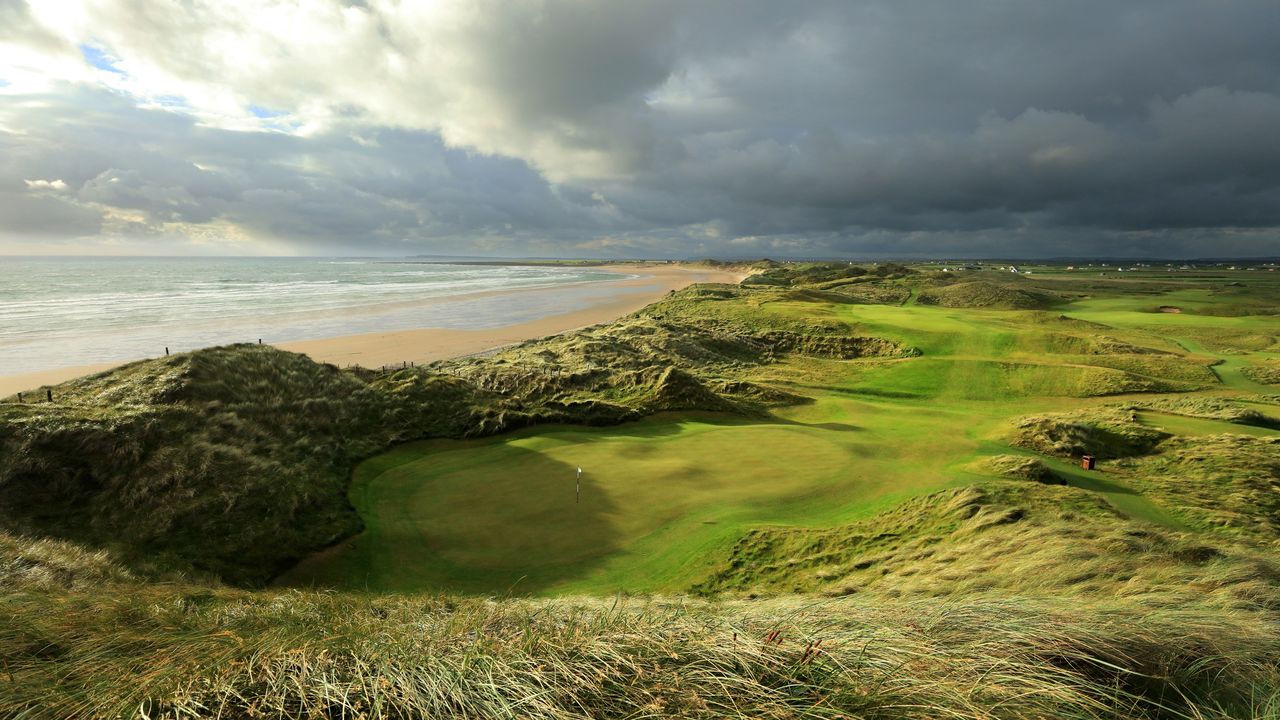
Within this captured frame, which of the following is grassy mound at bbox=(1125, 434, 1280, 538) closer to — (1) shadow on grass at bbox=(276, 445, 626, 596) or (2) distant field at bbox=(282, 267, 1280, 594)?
(2) distant field at bbox=(282, 267, 1280, 594)

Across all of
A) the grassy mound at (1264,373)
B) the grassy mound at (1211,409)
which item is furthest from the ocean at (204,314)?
the grassy mound at (1264,373)

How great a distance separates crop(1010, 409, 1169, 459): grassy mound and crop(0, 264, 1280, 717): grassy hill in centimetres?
11

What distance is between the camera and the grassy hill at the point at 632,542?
2914mm

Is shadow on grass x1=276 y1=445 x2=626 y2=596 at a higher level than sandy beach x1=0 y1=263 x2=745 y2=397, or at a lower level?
lower

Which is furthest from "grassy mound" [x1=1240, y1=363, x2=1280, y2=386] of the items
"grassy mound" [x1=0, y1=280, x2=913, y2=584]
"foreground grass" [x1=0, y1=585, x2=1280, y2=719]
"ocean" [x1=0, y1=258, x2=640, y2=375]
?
"ocean" [x1=0, y1=258, x2=640, y2=375]

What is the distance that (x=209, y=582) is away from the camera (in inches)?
368

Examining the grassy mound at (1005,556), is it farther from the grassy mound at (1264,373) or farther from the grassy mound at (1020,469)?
the grassy mound at (1264,373)

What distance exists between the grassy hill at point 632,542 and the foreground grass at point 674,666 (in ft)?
0.08

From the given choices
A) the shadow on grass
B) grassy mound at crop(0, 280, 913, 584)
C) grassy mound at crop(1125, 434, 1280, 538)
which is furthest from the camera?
grassy mound at crop(1125, 434, 1280, 538)

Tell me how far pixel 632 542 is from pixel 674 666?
8.55m

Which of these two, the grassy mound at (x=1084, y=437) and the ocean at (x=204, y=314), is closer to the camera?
the grassy mound at (x=1084, y=437)

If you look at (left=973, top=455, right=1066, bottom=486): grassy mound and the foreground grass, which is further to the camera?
(left=973, top=455, right=1066, bottom=486): grassy mound

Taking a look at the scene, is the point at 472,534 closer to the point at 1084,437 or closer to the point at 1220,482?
the point at 1220,482

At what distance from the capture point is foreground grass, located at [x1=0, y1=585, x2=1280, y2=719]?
8.75 feet
